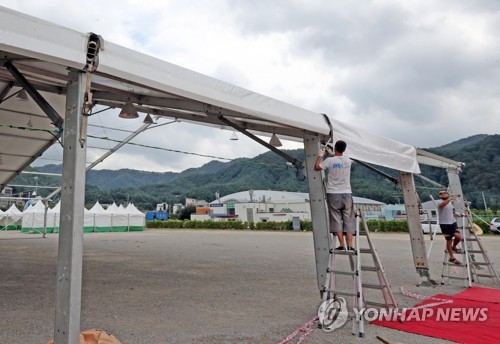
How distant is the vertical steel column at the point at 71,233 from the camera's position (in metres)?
2.17

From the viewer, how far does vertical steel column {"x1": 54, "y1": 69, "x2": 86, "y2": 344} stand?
2174mm

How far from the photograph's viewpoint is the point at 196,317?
4.00 m

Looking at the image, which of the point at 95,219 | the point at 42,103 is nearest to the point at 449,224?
the point at 42,103

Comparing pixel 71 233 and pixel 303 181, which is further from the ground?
pixel 303 181

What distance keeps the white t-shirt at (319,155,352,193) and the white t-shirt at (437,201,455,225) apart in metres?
3.74

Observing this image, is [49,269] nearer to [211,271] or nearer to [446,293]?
[211,271]

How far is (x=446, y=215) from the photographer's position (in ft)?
21.7

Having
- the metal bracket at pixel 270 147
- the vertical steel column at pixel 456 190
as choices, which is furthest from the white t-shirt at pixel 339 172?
the vertical steel column at pixel 456 190

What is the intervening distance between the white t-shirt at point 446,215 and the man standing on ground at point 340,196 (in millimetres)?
3664

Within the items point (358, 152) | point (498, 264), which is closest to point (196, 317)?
point (358, 152)

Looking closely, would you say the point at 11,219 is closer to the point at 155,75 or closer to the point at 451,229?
the point at 155,75

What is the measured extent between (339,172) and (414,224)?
3007mm

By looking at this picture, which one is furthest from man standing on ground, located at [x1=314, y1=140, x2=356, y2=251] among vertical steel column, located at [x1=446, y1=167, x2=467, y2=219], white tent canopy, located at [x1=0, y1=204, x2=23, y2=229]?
white tent canopy, located at [x1=0, y1=204, x2=23, y2=229]

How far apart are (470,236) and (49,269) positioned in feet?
31.5
